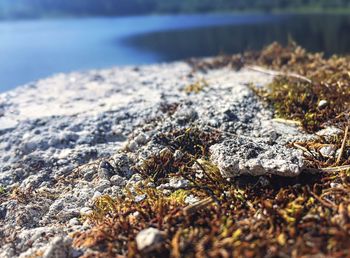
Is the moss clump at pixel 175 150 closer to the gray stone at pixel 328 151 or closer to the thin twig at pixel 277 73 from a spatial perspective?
the gray stone at pixel 328 151

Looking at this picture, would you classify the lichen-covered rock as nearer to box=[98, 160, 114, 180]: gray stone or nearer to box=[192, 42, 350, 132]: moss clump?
box=[98, 160, 114, 180]: gray stone

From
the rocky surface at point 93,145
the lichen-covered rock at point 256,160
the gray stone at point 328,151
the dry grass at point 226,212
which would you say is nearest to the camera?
the dry grass at point 226,212

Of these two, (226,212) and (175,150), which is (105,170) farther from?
(226,212)

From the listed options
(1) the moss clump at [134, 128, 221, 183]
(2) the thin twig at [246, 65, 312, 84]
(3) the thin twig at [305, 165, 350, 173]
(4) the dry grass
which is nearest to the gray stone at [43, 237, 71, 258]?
(4) the dry grass

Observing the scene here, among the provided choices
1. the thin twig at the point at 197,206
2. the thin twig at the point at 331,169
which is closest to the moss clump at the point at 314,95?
the thin twig at the point at 331,169

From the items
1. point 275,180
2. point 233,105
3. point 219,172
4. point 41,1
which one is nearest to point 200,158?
point 219,172

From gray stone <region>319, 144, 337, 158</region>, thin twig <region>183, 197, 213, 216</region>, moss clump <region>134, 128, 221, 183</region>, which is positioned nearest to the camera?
thin twig <region>183, 197, 213, 216</region>
